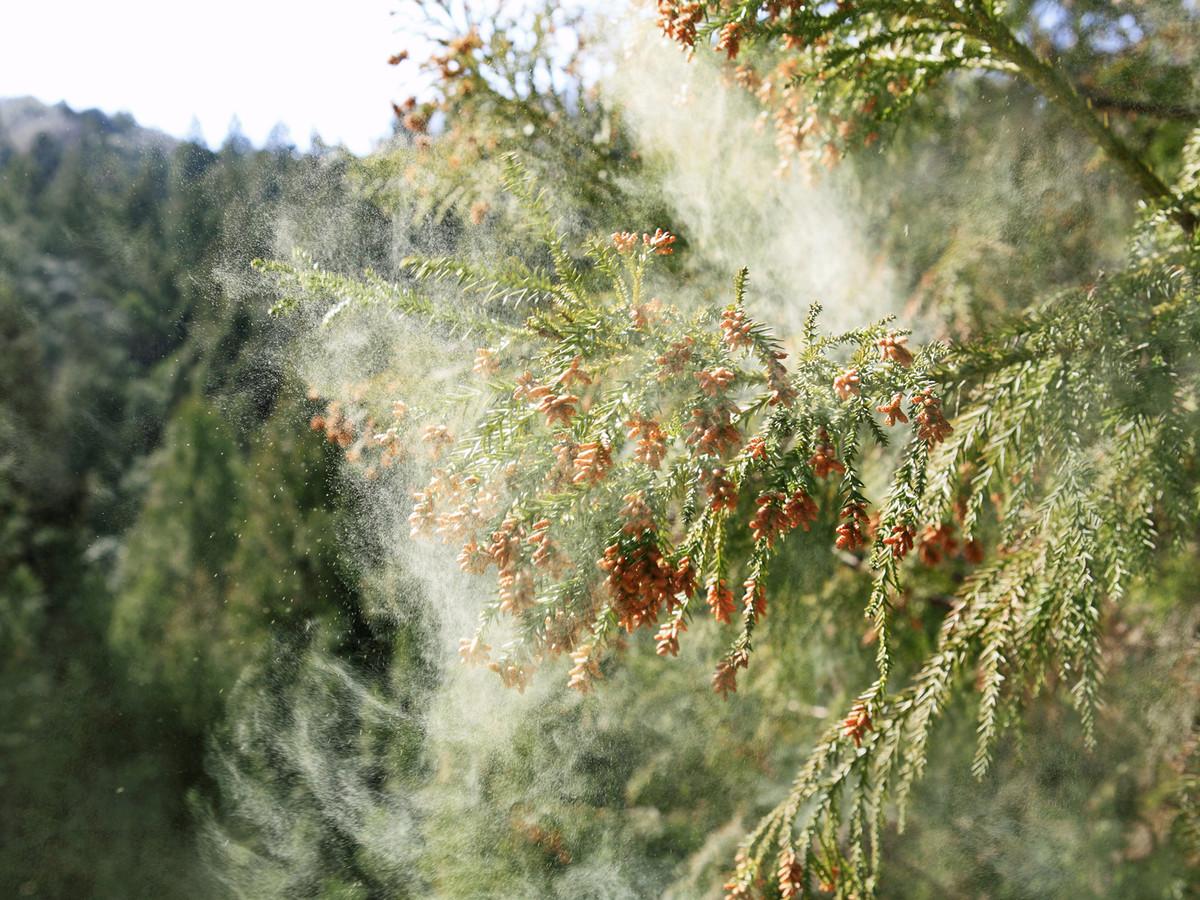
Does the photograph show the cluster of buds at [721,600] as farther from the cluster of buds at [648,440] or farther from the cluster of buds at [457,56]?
the cluster of buds at [457,56]

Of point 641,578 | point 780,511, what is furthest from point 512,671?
point 780,511

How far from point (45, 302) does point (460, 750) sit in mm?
845

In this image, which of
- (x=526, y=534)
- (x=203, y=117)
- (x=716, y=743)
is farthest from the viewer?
(x=716, y=743)

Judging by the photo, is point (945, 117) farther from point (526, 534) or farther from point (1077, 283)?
point (526, 534)

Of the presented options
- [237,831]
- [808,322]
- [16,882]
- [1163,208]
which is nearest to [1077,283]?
[1163,208]

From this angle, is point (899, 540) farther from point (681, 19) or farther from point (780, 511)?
Result: point (681, 19)

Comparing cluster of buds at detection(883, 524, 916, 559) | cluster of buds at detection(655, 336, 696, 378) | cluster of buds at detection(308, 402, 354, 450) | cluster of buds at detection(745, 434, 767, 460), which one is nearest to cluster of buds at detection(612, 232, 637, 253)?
cluster of buds at detection(655, 336, 696, 378)

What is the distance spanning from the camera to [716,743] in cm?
140

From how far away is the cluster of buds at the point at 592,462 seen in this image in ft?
2.15

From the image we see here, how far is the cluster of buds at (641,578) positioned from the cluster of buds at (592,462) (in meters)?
0.06

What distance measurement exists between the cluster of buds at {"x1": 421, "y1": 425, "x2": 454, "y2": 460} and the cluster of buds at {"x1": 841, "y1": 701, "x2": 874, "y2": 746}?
498 millimetres

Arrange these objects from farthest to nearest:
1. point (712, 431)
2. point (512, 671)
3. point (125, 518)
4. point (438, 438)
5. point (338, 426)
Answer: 1. point (125, 518)
2. point (338, 426)
3. point (438, 438)
4. point (512, 671)
5. point (712, 431)

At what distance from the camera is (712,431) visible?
0.65m

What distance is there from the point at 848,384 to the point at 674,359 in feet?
0.47
